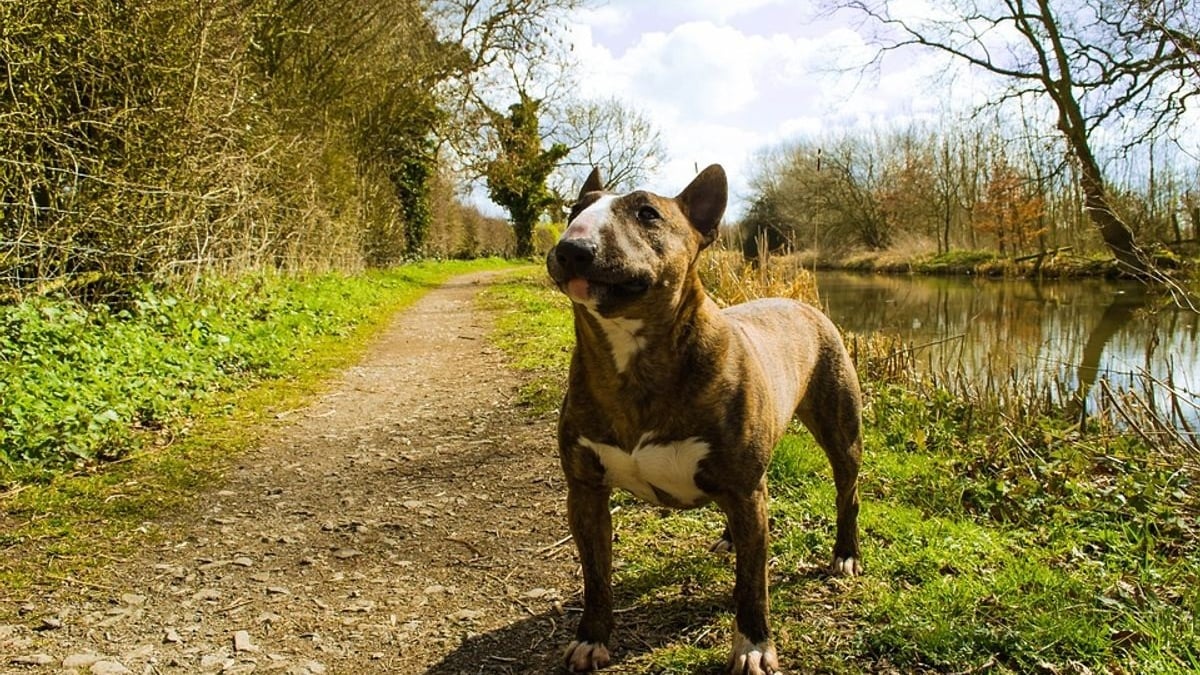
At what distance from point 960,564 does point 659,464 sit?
2009 mm

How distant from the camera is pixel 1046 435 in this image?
6.15 meters

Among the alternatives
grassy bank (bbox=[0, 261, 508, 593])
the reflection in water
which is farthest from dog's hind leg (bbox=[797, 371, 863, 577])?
grassy bank (bbox=[0, 261, 508, 593])

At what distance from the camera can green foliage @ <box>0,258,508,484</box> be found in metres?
4.94

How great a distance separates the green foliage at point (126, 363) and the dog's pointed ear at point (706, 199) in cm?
438

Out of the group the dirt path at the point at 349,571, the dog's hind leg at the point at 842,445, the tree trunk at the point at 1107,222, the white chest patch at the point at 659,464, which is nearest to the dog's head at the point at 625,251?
the white chest patch at the point at 659,464

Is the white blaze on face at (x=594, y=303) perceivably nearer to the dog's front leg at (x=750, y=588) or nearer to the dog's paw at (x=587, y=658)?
the dog's front leg at (x=750, y=588)

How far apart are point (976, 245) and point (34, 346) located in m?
35.3

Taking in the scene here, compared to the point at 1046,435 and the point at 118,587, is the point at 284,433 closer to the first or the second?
the point at 118,587

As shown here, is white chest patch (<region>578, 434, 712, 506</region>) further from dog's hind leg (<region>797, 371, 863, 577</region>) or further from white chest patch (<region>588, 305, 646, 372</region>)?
dog's hind leg (<region>797, 371, 863, 577</region>)

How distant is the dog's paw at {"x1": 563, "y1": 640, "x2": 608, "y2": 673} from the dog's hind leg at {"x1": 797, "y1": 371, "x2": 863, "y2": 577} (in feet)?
4.51

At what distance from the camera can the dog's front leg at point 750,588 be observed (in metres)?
2.77

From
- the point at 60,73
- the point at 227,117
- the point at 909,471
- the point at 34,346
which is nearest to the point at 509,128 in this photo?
the point at 227,117

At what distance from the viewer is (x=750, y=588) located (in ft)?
9.20

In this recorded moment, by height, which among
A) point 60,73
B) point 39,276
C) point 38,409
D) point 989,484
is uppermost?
point 60,73
